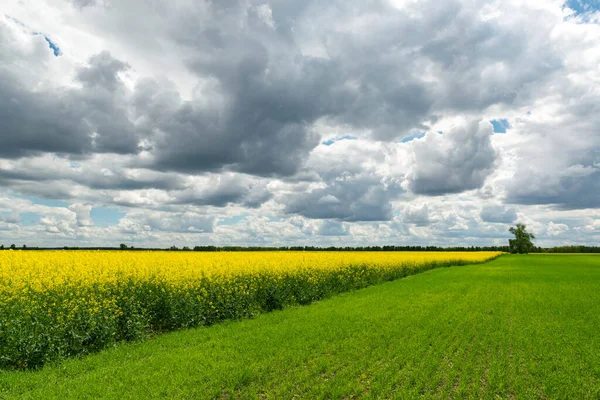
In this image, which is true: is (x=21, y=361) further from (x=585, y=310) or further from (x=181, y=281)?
(x=585, y=310)


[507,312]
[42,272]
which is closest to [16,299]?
[42,272]

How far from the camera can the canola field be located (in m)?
10.8

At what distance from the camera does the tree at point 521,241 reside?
157875mm

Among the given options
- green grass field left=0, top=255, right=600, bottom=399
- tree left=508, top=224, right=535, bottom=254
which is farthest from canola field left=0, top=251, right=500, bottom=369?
tree left=508, top=224, right=535, bottom=254

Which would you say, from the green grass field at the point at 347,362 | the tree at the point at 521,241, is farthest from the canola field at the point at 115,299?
the tree at the point at 521,241

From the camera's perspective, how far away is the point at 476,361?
A: 1062 cm

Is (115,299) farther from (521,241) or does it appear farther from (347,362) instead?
(521,241)

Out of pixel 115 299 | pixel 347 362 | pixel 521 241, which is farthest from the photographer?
pixel 521 241

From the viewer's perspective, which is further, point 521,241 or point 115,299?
point 521,241

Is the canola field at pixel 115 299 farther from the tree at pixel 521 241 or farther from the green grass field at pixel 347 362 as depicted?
the tree at pixel 521 241

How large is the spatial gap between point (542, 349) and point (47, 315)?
14579 mm

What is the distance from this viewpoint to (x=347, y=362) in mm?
10367

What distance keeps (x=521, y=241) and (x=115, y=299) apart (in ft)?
570

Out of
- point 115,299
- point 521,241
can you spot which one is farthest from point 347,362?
point 521,241
